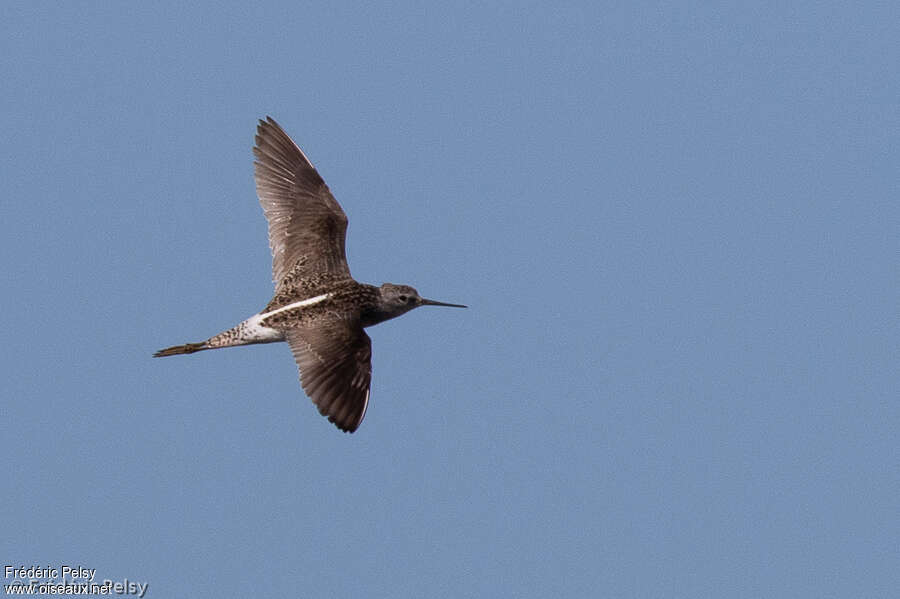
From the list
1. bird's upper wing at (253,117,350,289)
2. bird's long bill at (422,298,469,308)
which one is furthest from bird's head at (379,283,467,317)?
bird's upper wing at (253,117,350,289)

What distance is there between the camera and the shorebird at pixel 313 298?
1391 cm

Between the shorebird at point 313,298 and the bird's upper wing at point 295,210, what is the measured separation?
0.01 m

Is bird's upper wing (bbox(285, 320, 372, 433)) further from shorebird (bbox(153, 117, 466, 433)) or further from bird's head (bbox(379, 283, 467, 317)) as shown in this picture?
bird's head (bbox(379, 283, 467, 317))

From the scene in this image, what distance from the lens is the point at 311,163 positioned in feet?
53.7

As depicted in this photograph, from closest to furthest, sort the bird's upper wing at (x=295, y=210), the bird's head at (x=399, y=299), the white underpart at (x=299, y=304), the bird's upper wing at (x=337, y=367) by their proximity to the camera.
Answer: the bird's upper wing at (x=337, y=367), the white underpart at (x=299, y=304), the bird's head at (x=399, y=299), the bird's upper wing at (x=295, y=210)

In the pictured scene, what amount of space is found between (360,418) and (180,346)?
111 inches

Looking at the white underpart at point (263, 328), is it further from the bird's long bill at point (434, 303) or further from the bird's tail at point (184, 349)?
the bird's long bill at point (434, 303)

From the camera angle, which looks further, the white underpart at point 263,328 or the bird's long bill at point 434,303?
the bird's long bill at point 434,303

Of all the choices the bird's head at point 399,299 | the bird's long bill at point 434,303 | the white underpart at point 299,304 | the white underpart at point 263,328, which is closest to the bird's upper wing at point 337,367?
the white underpart at point 263,328

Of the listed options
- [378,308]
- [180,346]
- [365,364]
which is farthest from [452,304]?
[180,346]

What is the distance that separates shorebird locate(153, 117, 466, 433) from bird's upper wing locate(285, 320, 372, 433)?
0.01 m

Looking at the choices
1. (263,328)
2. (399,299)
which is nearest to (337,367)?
(263,328)

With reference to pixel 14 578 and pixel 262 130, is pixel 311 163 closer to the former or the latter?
pixel 262 130

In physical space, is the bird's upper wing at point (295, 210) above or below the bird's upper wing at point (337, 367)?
above
